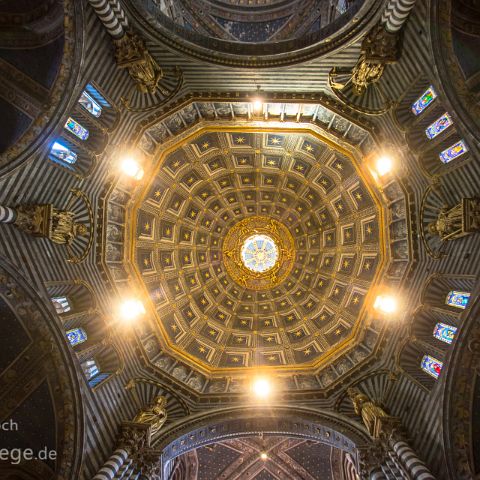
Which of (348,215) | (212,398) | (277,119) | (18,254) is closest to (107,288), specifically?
(18,254)

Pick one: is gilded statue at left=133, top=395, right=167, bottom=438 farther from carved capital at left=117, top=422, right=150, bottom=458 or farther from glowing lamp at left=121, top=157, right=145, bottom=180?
glowing lamp at left=121, top=157, right=145, bottom=180

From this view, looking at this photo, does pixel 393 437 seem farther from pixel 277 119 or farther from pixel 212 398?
pixel 277 119

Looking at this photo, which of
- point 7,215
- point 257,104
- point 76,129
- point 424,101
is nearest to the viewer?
point 7,215

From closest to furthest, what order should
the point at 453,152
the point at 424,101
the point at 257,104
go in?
1. the point at 453,152
2. the point at 424,101
3. the point at 257,104

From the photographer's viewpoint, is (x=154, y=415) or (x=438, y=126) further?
(x=154, y=415)

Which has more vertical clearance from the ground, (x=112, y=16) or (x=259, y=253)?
(x=259, y=253)

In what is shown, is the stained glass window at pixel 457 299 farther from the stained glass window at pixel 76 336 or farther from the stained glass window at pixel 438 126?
the stained glass window at pixel 76 336

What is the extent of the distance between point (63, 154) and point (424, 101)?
17.3m

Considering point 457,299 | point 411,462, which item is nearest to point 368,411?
point 411,462

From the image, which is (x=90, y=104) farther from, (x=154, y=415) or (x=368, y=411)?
(x=368, y=411)

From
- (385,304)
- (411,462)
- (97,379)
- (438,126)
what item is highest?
(438,126)

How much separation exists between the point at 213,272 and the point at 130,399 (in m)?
11.4

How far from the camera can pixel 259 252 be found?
2866cm

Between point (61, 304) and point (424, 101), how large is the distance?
20.3 meters
